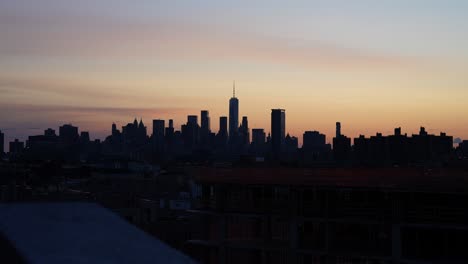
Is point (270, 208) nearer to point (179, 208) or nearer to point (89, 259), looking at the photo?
point (89, 259)

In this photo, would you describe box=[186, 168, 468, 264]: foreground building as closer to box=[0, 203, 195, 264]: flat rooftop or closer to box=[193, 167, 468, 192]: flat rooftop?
box=[193, 167, 468, 192]: flat rooftop

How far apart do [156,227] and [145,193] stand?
4196 cm

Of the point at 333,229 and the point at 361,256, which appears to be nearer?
the point at 361,256

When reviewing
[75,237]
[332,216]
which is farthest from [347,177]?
[75,237]

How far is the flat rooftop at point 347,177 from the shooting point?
116 feet

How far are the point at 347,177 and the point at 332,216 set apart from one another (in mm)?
2392

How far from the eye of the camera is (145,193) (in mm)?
107188

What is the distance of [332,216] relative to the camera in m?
39.3

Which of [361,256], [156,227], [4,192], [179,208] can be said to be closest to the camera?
[361,256]

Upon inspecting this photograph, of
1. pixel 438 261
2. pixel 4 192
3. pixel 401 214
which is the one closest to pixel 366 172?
pixel 401 214

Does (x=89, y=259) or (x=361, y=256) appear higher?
(x=89, y=259)

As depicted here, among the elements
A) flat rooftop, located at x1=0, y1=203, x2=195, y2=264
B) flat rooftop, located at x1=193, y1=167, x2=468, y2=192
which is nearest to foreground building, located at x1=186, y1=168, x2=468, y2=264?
flat rooftop, located at x1=193, y1=167, x2=468, y2=192

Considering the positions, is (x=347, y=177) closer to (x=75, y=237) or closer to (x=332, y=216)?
(x=332, y=216)

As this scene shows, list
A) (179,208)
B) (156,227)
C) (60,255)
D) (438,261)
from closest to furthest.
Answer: (60,255) → (438,261) → (156,227) → (179,208)
